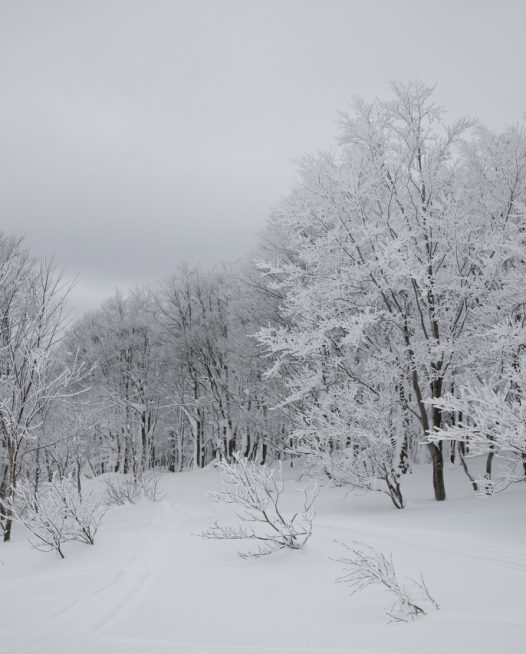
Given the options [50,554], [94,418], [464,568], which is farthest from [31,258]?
[464,568]

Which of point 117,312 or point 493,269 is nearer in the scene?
point 493,269

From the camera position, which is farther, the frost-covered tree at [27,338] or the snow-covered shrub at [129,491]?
the snow-covered shrub at [129,491]

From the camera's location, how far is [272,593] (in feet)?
16.7

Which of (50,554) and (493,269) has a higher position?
(493,269)

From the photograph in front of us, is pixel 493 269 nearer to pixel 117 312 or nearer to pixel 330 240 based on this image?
pixel 330 240

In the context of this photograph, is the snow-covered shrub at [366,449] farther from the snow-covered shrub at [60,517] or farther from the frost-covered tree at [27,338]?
the frost-covered tree at [27,338]

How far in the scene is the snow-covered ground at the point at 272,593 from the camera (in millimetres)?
3785

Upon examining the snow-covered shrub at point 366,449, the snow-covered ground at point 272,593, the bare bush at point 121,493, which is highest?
the snow-covered shrub at point 366,449

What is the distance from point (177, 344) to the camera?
25.4 metres

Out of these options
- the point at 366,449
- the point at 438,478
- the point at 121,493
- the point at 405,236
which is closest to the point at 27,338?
the point at 121,493

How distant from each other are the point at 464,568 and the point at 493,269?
20.7 ft

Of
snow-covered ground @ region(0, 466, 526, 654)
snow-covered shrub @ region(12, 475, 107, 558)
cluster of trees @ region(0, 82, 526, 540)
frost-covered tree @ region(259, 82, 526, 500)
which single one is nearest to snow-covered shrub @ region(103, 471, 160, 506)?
cluster of trees @ region(0, 82, 526, 540)

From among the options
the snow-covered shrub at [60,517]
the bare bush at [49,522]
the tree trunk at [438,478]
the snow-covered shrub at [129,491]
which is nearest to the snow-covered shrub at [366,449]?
the tree trunk at [438,478]

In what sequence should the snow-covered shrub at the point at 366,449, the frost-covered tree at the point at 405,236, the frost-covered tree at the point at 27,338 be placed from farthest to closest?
the frost-covered tree at the point at 27,338, the frost-covered tree at the point at 405,236, the snow-covered shrub at the point at 366,449
